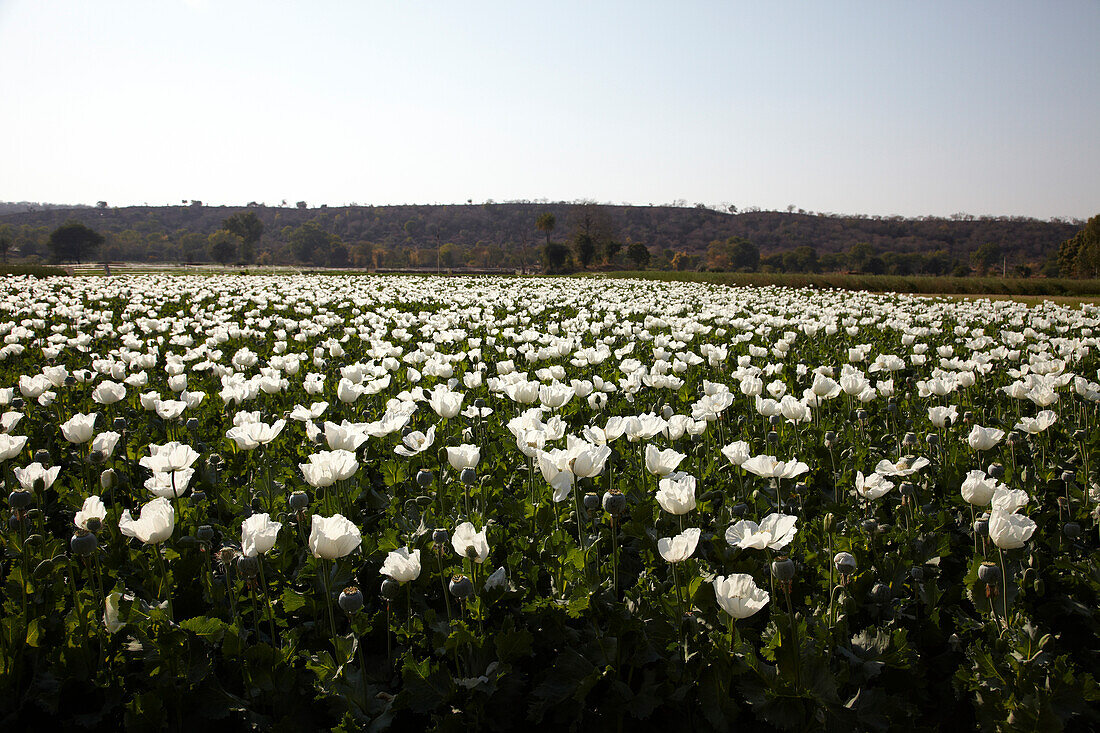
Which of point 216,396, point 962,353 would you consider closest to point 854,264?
point 962,353

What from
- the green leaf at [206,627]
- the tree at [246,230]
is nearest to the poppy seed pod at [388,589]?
the green leaf at [206,627]

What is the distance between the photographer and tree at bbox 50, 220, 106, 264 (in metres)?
76.6

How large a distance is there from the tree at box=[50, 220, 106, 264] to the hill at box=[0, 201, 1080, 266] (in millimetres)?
21284

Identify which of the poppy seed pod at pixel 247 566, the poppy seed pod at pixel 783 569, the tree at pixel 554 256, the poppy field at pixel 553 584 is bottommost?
the poppy field at pixel 553 584

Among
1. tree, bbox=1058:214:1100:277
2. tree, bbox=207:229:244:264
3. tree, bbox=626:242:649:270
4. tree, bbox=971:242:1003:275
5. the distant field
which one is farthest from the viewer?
tree, bbox=207:229:244:264

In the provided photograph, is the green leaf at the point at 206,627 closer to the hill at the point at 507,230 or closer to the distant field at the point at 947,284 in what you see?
the distant field at the point at 947,284

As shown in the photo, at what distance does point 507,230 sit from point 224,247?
60916 millimetres

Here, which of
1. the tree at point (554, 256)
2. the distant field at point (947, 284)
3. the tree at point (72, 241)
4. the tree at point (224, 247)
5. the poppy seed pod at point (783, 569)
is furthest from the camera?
the tree at point (224, 247)

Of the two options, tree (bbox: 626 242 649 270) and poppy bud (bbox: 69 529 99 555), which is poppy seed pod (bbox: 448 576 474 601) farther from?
tree (bbox: 626 242 649 270)

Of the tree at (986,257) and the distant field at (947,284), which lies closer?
the distant field at (947,284)

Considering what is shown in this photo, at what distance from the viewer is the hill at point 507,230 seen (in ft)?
328

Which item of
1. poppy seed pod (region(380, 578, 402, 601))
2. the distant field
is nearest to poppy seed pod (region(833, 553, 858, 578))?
poppy seed pod (region(380, 578, 402, 601))

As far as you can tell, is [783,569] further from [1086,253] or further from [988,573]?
[1086,253]

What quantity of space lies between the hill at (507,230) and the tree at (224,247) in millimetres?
5897
